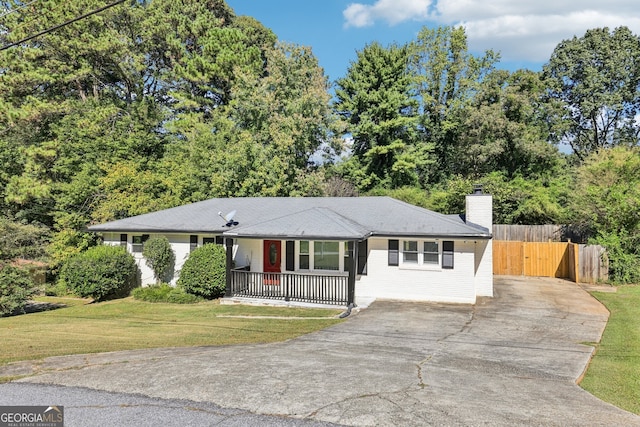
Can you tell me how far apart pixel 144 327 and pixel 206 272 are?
14.2 feet

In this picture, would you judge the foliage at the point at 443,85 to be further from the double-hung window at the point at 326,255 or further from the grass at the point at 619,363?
the grass at the point at 619,363

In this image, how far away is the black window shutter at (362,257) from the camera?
52.3 feet

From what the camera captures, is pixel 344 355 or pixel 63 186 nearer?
pixel 344 355

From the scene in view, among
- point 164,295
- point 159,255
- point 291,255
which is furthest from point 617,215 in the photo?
point 159,255

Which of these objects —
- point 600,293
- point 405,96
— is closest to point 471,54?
point 405,96

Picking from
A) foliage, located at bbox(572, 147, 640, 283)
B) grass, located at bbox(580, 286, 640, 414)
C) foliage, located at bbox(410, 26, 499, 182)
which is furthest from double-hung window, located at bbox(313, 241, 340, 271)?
foliage, located at bbox(410, 26, 499, 182)

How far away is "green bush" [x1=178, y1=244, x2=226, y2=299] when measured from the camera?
16562 millimetres

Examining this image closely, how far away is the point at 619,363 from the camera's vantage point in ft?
27.8

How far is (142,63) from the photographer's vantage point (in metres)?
32.2

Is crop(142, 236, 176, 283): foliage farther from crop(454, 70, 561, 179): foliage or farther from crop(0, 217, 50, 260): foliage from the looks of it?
crop(454, 70, 561, 179): foliage

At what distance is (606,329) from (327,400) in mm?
9476

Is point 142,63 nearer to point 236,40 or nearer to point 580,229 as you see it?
point 236,40

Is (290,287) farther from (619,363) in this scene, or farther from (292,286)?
(619,363)

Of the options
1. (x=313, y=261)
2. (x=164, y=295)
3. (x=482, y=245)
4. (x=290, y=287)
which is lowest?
(x=164, y=295)
